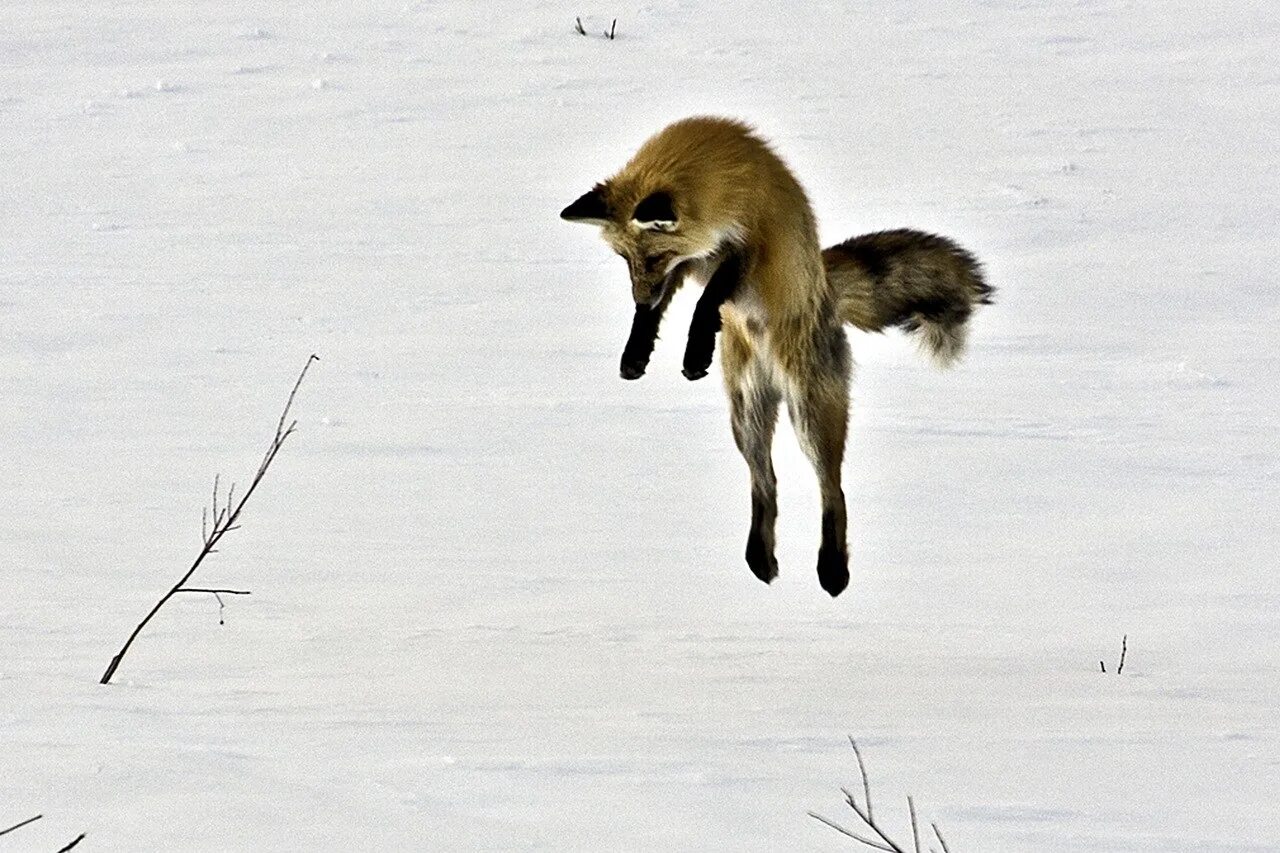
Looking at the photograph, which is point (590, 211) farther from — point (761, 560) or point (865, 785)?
point (865, 785)

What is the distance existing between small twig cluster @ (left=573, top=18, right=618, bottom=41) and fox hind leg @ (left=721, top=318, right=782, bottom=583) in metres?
10.0

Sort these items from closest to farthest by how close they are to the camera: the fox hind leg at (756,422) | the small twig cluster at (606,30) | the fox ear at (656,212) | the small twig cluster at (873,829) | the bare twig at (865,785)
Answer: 1. the small twig cluster at (873,829)
2. the bare twig at (865,785)
3. the fox ear at (656,212)
4. the fox hind leg at (756,422)
5. the small twig cluster at (606,30)

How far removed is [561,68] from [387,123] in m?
1.59

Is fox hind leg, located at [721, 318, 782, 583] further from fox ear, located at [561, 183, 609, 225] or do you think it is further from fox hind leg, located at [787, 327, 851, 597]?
fox ear, located at [561, 183, 609, 225]

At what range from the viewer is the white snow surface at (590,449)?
3830 millimetres

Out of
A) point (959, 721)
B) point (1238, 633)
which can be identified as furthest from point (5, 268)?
point (959, 721)

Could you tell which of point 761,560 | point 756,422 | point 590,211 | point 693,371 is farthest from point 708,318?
point 761,560

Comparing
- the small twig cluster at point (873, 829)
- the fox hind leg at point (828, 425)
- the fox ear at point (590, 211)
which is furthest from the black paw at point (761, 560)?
the small twig cluster at point (873, 829)

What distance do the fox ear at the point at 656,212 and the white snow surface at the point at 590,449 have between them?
45.6 inches

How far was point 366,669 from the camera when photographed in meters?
5.27

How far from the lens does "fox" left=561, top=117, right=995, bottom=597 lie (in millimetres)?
5434

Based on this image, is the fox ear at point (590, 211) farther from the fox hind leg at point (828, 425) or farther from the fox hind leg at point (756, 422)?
the fox hind leg at point (828, 425)

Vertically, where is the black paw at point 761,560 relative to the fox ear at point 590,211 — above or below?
below

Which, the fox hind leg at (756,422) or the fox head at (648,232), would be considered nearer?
the fox head at (648,232)
